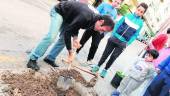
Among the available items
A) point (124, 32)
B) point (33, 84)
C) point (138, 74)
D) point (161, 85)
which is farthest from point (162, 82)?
point (33, 84)

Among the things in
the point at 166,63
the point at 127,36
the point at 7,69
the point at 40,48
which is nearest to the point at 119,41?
the point at 127,36

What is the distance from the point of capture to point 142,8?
7.82 metres

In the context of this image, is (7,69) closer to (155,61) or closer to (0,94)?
(0,94)

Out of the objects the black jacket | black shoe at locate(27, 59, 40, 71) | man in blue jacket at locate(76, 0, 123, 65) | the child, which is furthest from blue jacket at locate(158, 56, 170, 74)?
black shoe at locate(27, 59, 40, 71)

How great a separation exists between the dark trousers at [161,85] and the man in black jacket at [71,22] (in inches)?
63.4

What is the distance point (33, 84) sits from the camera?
620cm

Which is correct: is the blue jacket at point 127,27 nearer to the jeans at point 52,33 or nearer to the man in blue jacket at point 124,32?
the man in blue jacket at point 124,32

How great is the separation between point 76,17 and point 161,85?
209 cm

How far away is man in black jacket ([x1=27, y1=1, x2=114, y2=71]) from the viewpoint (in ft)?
18.0

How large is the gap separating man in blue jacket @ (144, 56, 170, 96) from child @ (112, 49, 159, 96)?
0.74 ft

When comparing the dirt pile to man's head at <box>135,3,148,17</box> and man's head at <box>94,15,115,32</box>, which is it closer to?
man's head at <box>94,15,115,32</box>

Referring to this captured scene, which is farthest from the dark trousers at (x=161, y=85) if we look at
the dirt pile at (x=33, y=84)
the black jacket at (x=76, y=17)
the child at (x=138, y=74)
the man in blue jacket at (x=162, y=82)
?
the black jacket at (x=76, y=17)

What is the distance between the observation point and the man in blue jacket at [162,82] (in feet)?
22.1

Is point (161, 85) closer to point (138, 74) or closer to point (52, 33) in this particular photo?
point (138, 74)
